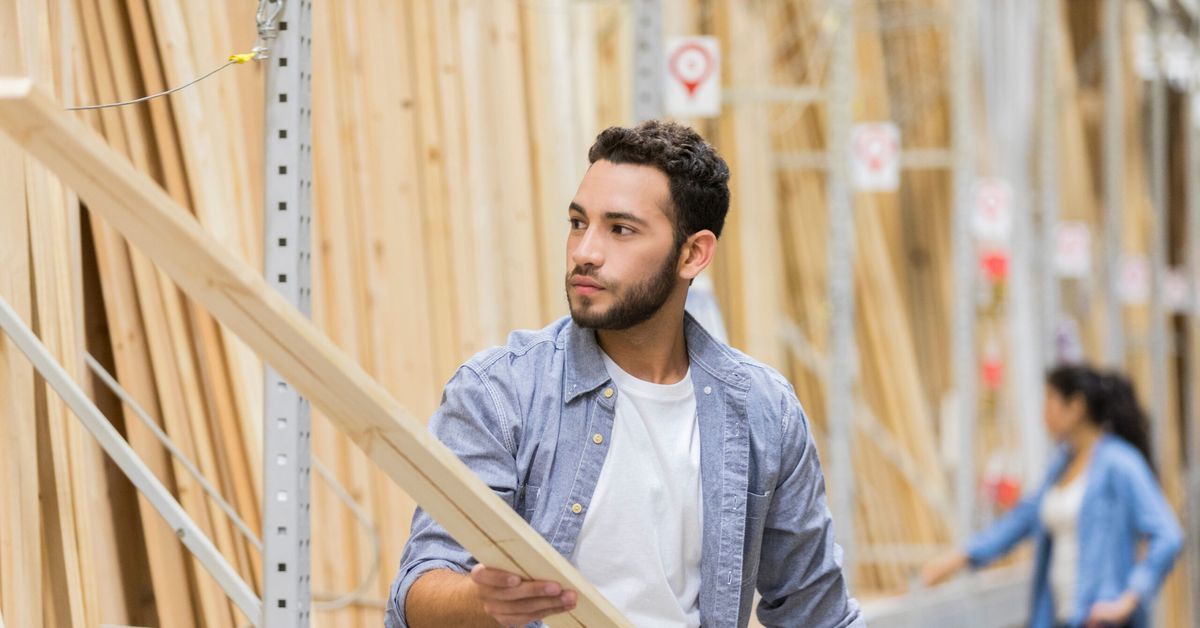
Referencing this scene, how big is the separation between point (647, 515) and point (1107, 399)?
12.7 ft

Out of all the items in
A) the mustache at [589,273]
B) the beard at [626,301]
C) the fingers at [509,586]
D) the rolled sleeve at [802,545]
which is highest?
the mustache at [589,273]

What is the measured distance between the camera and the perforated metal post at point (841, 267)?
216 inches

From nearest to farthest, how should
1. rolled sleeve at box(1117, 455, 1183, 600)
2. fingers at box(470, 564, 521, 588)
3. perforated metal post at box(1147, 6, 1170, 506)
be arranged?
fingers at box(470, 564, 521, 588) → rolled sleeve at box(1117, 455, 1183, 600) → perforated metal post at box(1147, 6, 1170, 506)

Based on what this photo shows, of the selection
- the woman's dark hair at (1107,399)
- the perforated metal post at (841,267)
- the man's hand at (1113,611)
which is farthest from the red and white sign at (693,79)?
the man's hand at (1113,611)

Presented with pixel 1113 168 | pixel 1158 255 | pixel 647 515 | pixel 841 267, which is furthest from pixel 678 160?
pixel 1158 255

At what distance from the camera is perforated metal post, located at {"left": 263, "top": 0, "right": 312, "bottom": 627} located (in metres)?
2.40

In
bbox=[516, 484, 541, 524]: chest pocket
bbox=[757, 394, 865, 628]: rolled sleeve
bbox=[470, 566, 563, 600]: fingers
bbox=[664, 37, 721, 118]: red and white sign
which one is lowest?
bbox=[757, 394, 865, 628]: rolled sleeve

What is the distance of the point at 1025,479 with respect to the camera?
829cm

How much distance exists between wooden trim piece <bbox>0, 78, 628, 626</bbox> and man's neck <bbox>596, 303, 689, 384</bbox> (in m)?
0.41

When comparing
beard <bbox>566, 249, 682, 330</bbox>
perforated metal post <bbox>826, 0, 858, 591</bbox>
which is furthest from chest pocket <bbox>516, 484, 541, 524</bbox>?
perforated metal post <bbox>826, 0, 858, 591</bbox>

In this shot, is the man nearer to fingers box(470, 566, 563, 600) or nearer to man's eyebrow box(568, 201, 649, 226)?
man's eyebrow box(568, 201, 649, 226)

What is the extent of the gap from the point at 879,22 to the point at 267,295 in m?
6.84

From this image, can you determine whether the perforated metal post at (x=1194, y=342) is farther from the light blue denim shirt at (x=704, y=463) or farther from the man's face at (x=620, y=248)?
the man's face at (x=620, y=248)

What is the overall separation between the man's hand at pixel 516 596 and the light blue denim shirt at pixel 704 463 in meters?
0.15
